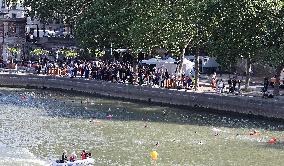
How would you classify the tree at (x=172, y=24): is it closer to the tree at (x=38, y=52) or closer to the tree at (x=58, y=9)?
the tree at (x=58, y=9)

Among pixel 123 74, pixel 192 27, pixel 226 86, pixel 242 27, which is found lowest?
pixel 226 86

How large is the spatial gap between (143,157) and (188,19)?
2995cm

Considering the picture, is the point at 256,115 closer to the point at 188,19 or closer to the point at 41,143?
the point at 188,19

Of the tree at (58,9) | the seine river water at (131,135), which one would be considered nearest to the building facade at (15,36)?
the tree at (58,9)

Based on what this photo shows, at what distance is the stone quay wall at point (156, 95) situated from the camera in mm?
61938

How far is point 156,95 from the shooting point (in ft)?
234

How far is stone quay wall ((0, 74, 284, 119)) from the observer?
203 feet

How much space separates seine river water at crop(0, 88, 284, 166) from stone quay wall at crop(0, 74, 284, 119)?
4.30 ft

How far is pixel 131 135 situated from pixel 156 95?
19.8 metres

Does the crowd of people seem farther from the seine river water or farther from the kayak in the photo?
the kayak

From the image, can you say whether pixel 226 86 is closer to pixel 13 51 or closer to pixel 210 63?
pixel 210 63

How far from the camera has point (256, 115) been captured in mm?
62188

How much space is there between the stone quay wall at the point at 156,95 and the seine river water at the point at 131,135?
1.31 metres

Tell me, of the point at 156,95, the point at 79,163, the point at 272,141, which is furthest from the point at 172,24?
the point at 79,163
